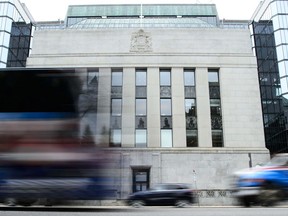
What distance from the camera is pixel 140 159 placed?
3484cm

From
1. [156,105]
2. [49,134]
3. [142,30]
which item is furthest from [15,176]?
[142,30]

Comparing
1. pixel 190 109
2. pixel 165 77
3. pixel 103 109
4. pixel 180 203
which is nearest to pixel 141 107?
pixel 165 77

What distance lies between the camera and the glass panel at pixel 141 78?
38.5 meters

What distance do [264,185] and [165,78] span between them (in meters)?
30.1

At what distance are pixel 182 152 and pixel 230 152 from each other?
517 cm

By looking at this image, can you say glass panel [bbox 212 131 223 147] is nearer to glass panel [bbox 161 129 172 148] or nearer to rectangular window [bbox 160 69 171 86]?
glass panel [bbox 161 129 172 148]

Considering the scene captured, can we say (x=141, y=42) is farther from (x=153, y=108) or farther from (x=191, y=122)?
(x=191, y=122)

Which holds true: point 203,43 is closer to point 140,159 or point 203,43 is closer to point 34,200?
point 140,159

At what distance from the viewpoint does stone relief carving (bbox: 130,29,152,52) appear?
39769 mm

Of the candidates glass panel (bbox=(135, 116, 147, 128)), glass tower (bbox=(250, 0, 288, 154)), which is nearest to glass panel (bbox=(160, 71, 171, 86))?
glass panel (bbox=(135, 116, 147, 128))

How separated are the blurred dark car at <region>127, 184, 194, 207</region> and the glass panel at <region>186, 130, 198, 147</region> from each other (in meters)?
16.5

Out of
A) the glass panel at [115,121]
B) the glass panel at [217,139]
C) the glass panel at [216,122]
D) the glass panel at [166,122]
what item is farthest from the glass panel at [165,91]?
the glass panel at [115,121]

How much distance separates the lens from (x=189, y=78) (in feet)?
127

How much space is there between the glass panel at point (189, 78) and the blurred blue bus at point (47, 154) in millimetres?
29882
